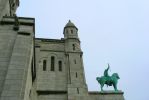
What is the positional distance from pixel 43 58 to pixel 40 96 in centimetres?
742

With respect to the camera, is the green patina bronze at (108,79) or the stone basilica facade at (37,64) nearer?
the stone basilica facade at (37,64)

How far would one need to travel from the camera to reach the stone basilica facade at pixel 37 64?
15.1 m

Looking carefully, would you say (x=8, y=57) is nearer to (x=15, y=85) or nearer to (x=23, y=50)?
(x=23, y=50)

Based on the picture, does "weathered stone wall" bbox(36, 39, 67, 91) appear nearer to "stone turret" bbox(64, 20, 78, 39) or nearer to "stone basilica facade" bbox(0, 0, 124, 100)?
"stone basilica facade" bbox(0, 0, 124, 100)

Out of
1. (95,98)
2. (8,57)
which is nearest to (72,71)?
(95,98)

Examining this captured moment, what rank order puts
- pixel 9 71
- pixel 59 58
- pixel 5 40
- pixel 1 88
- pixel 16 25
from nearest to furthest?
pixel 1 88 < pixel 9 71 < pixel 5 40 < pixel 16 25 < pixel 59 58

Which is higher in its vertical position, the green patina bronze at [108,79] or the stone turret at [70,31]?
the stone turret at [70,31]

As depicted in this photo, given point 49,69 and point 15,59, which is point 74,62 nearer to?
point 49,69

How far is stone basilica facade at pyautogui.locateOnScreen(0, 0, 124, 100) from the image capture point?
15.1 meters

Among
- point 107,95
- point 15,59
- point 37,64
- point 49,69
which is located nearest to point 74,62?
point 49,69

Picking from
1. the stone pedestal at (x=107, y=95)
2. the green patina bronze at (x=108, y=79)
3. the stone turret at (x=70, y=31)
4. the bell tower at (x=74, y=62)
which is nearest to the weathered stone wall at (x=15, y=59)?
the bell tower at (x=74, y=62)

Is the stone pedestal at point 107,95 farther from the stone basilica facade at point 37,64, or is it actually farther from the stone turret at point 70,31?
the stone turret at point 70,31

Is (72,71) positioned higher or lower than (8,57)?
higher

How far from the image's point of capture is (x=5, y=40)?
57.0ft
